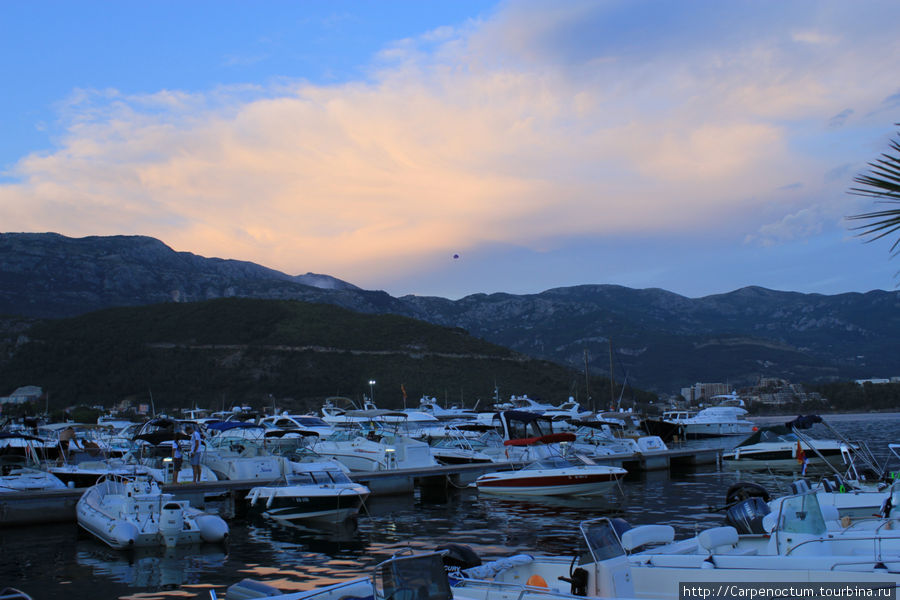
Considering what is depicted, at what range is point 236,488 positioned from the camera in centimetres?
2511

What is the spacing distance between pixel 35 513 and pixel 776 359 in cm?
16373

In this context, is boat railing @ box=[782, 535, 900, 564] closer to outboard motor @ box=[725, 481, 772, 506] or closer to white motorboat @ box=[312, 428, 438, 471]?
outboard motor @ box=[725, 481, 772, 506]

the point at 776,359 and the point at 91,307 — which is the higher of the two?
the point at 91,307

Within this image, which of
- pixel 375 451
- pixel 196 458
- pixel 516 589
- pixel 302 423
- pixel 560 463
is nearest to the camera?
pixel 516 589

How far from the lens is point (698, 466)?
40.2 m

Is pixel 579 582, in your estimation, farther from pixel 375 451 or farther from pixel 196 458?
pixel 375 451

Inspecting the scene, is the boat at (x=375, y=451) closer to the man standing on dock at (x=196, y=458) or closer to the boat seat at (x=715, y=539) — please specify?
the man standing on dock at (x=196, y=458)

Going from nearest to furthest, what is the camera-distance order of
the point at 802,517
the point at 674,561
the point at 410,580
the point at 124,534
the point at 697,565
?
the point at 410,580 < the point at 697,565 < the point at 674,561 < the point at 802,517 < the point at 124,534

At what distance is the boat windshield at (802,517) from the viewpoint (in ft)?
35.1

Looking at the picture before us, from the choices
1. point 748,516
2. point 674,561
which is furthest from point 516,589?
point 748,516

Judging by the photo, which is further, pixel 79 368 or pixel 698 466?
pixel 79 368

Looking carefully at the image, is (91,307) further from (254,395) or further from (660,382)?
(660,382)

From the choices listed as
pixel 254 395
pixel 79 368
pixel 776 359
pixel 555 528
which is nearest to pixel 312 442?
pixel 555 528

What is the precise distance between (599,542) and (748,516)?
17.9 feet
